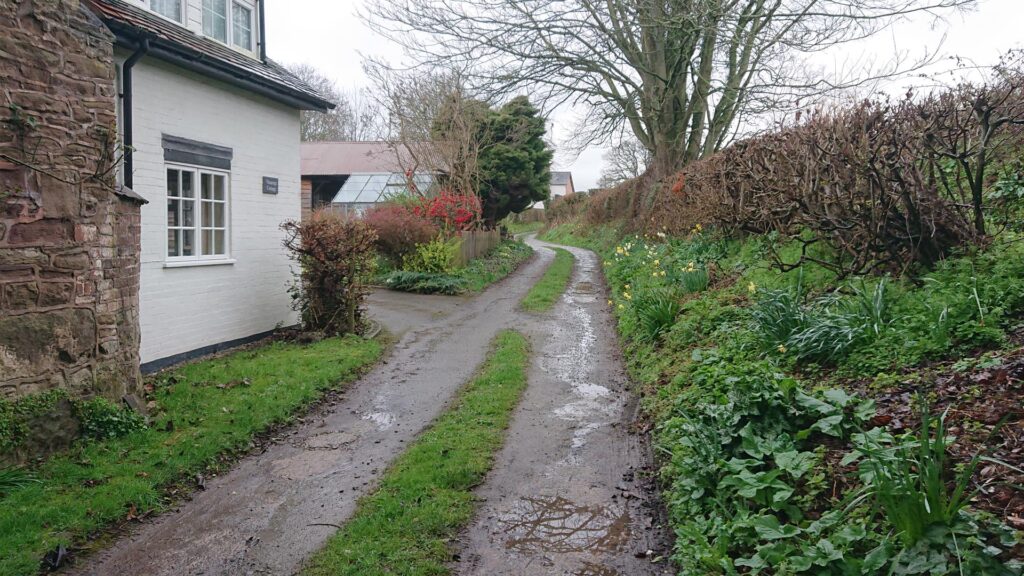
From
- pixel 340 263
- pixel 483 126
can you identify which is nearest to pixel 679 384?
pixel 340 263

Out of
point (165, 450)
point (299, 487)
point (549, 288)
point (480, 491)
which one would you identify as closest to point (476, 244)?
point (549, 288)

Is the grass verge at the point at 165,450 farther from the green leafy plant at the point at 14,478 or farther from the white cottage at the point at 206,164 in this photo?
the white cottage at the point at 206,164

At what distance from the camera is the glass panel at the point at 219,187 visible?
1039cm

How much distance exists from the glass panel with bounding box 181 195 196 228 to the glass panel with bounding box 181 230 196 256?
0.38 feet

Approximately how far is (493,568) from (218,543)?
195cm

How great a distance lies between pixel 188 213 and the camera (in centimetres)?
982

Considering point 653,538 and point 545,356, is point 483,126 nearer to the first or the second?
point 545,356

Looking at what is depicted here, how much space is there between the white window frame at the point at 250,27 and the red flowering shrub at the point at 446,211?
26.0ft

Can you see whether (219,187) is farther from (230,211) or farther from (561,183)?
(561,183)

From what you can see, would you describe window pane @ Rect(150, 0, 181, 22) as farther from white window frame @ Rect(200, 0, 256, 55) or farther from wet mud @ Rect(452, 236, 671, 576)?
wet mud @ Rect(452, 236, 671, 576)

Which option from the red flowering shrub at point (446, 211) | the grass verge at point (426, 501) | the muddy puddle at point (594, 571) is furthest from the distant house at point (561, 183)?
the muddy puddle at point (594, 571)

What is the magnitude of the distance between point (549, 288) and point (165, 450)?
12.4 metres

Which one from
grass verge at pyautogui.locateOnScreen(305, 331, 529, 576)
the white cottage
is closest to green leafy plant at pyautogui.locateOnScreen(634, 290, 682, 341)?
grass verge at pyautogui.locateOnScreen(305, 331, 529, 576)

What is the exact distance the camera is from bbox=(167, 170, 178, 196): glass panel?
9398 mm
